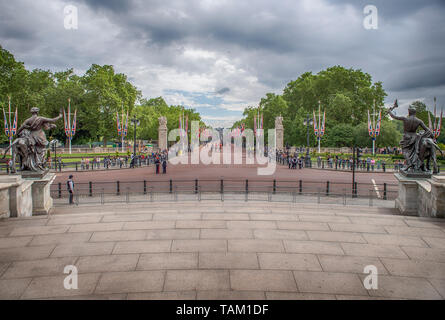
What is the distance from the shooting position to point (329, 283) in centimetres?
493

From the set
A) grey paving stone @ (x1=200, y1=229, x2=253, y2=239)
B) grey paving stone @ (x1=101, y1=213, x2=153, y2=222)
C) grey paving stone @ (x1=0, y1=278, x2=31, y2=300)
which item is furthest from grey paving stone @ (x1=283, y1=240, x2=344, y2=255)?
grey paving stone @ (x1=0, y1=278, x2=31, y2=300)

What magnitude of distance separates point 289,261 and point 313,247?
1014 millimetres

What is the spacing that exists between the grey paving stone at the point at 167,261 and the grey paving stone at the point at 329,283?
6.41ft

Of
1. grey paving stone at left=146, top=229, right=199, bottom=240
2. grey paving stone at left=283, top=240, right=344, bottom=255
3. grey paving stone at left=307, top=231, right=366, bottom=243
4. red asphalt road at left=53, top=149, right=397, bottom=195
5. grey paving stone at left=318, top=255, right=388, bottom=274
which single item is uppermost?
grey paving stone at left=146, top=229, right=199, bottom=240

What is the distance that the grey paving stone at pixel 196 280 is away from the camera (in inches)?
188

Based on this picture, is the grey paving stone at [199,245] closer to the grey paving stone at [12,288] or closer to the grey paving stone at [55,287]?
the grey paving stone at [55,287]

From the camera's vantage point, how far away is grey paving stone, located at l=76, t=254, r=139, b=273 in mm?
5375

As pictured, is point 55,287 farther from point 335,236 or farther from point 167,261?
point 335,236

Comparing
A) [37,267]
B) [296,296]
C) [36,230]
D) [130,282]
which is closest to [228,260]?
[296,296]

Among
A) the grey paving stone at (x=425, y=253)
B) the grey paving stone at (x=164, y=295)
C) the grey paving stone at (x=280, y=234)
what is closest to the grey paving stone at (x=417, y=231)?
the grey paving stone at (x=425, y=253)

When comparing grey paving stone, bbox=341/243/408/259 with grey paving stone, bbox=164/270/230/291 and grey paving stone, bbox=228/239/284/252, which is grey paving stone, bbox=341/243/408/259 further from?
grey paving stone, bbox=164/270/230/291

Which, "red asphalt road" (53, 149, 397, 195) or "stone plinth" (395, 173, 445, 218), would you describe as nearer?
A: "stone plinth" (395, 173, 445, 218)

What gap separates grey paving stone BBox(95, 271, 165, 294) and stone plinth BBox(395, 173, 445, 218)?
808 centimetres
